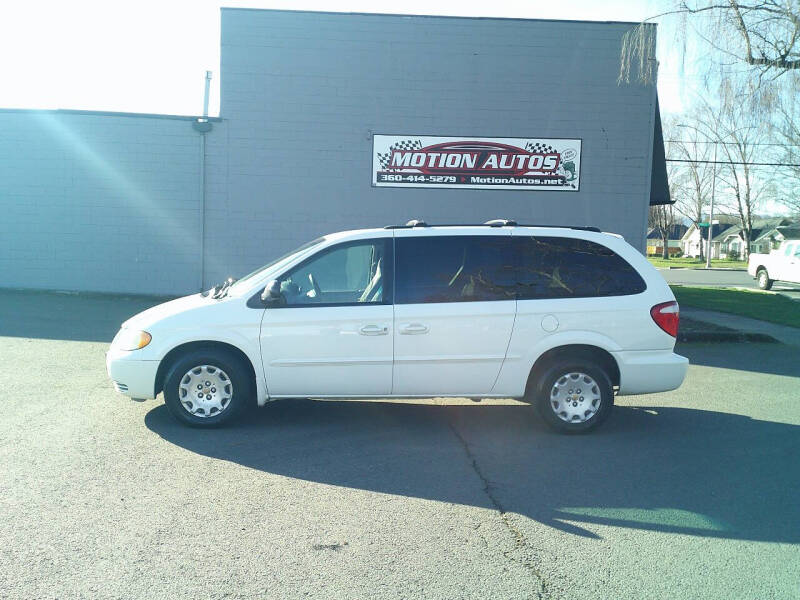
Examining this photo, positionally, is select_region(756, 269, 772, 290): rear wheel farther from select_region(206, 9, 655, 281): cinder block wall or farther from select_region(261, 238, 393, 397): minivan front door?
select_region(261, 238, 393, 397): minivan front door

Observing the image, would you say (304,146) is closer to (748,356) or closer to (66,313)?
(66,313)

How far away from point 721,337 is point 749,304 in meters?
7.04

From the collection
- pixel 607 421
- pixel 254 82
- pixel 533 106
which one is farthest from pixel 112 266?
pixel 607 421

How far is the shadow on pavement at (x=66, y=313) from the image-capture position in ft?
38.9

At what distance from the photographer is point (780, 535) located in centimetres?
452

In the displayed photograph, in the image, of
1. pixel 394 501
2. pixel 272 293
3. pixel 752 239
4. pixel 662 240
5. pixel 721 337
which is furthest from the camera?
pixel 662 240

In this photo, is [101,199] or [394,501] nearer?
[394,501]

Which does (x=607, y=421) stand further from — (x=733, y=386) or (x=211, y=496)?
(x=211, y=496)

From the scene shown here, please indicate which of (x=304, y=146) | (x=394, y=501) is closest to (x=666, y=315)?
(x=394, y=501)

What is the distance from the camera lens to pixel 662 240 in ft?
327

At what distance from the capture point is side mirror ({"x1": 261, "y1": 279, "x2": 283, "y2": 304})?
6.51 m

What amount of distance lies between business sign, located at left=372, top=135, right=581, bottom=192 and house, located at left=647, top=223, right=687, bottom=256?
78017 millimetres

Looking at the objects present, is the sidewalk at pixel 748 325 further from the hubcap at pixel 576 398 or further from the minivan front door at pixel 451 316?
the minivan front door at pixel 451 316

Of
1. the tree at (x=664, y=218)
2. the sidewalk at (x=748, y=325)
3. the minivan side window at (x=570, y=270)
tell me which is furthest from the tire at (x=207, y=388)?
the tree at (x=664, y=218)
